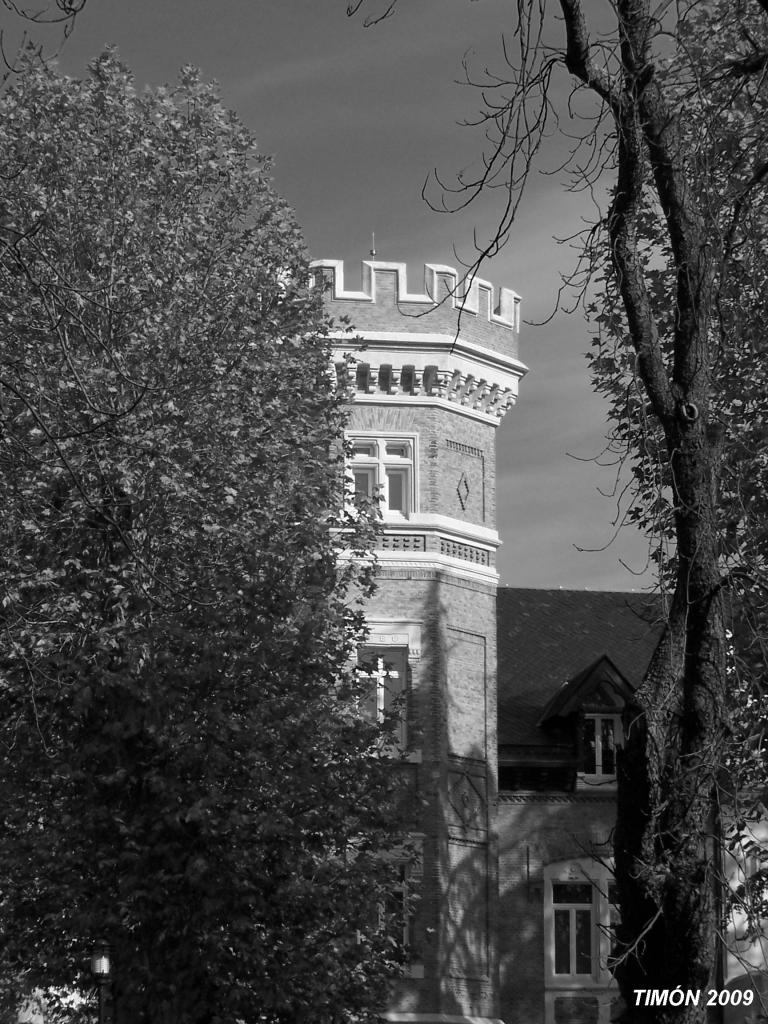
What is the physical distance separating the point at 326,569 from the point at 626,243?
1218cm

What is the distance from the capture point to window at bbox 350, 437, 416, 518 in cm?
3084

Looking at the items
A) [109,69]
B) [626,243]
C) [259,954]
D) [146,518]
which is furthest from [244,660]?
[626,243]

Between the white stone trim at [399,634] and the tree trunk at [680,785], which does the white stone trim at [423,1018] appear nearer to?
the white stone trim at [399,634]

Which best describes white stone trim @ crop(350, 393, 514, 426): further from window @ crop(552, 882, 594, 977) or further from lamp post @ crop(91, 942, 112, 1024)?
lamp post @ crop(91, 942, 112, 1024)

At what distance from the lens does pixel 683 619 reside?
948 cm

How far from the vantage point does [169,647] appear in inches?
801

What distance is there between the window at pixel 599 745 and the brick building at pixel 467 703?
0.15ft

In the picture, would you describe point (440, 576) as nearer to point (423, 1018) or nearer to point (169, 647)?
point (423, 1018)

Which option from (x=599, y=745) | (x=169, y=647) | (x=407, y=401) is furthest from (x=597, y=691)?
(x=169, y=647)

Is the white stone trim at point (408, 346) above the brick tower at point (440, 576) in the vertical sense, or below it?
Answer: above

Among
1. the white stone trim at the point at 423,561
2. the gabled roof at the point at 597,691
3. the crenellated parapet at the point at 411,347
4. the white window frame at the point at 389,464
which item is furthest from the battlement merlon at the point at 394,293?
the gabled roof at the point at 597,691

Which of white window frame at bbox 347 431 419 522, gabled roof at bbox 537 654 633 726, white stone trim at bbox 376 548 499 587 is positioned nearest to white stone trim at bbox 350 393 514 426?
white window frame at bbox 347 431 419 522

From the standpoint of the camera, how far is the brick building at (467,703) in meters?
29.5

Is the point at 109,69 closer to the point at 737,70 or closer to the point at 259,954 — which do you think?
the point at 259,954
